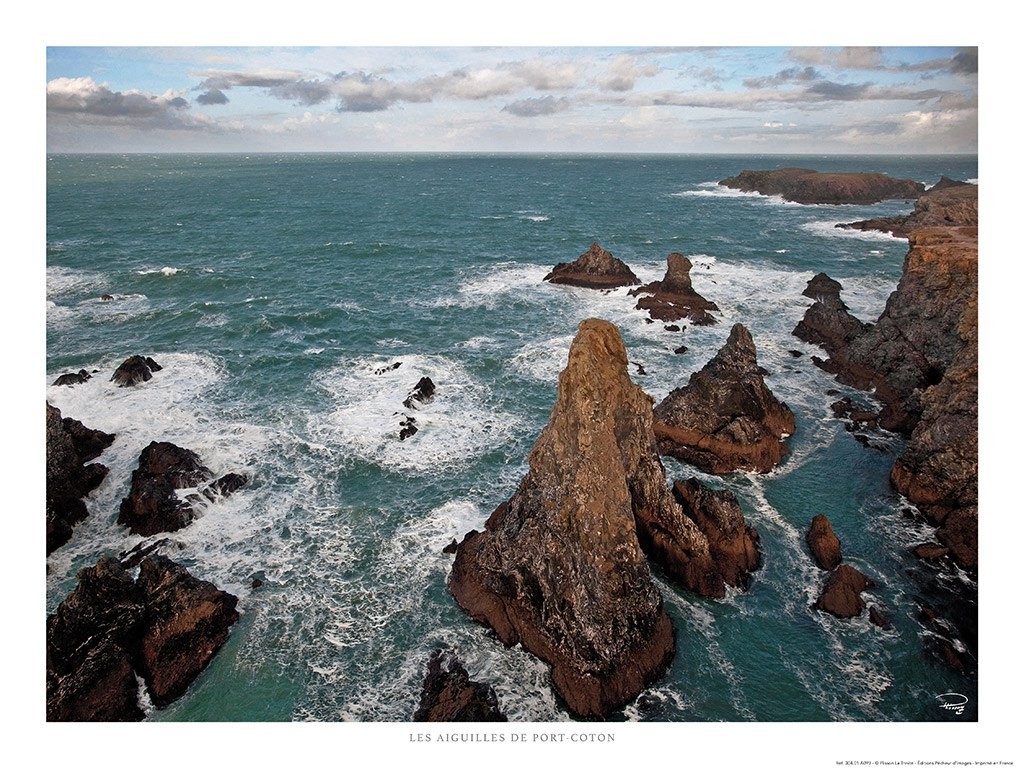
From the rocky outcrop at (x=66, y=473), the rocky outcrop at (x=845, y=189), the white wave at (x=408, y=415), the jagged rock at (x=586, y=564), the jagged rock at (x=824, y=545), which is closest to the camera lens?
the jagged rock at (x=586, y=564)

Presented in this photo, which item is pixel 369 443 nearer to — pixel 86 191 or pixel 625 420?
pixel 625 420

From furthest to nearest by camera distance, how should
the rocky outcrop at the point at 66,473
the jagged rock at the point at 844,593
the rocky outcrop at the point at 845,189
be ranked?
the rocky outcrop at the point at 845,189, the rocky outcrop at the point at 66,473, the jagged rock at the point at 844,593

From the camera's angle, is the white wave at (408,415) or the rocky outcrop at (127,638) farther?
the white wave at (408,415)

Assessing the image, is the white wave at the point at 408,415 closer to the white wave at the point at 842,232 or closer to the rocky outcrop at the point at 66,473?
the rocky outcrop at the point at 66,473

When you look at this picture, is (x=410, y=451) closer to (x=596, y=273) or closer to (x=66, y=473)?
(x=66, y=473)

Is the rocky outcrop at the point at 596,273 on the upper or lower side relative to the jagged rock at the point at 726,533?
upper

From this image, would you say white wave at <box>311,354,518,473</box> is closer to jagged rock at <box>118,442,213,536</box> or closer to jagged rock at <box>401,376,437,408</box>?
jagged rock at <box>401,376,437,408</box>

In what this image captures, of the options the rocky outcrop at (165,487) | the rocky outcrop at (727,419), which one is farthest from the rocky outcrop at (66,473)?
the rocky outcrop at (727,419)
